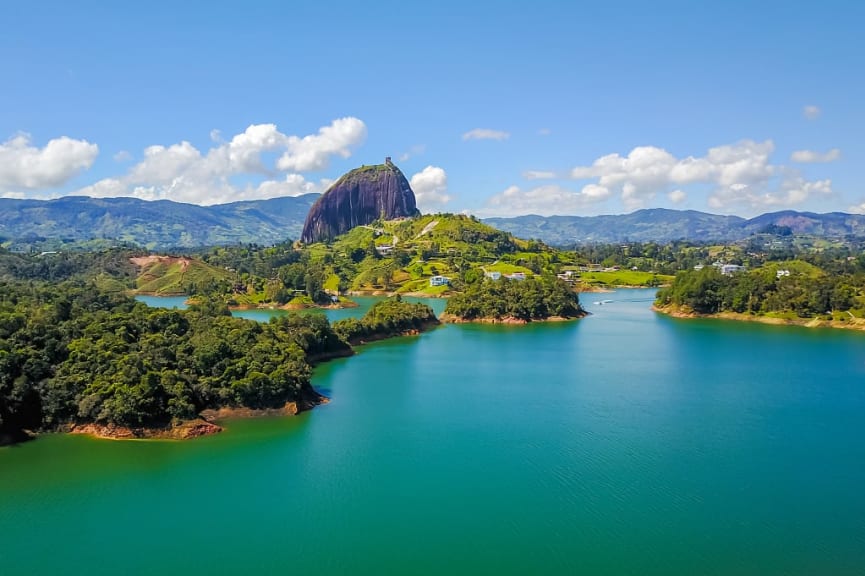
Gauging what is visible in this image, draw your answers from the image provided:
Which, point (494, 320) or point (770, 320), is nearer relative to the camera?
point (770, 320)

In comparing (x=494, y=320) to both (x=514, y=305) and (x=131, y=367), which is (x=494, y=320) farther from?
(x=131, y=367)

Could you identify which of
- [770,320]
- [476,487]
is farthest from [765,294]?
[476,487]

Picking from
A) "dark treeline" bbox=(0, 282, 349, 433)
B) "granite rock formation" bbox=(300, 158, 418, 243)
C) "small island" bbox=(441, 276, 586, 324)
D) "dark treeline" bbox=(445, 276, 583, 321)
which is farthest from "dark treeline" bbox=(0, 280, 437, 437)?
"granite rock formation" bbox=(300, 158, 418, 243)

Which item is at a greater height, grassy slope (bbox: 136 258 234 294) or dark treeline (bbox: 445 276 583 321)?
grassy slope (bbox: 136 258 234 294)

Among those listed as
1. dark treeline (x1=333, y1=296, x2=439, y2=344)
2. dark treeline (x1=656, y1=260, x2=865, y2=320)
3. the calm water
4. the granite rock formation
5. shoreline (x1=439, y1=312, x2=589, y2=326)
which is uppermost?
the granite rock formation

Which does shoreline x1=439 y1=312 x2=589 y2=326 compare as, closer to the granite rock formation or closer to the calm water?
the calm water

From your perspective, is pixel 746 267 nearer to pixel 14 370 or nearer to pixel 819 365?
pixel 819 365

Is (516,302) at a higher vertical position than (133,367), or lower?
higher
